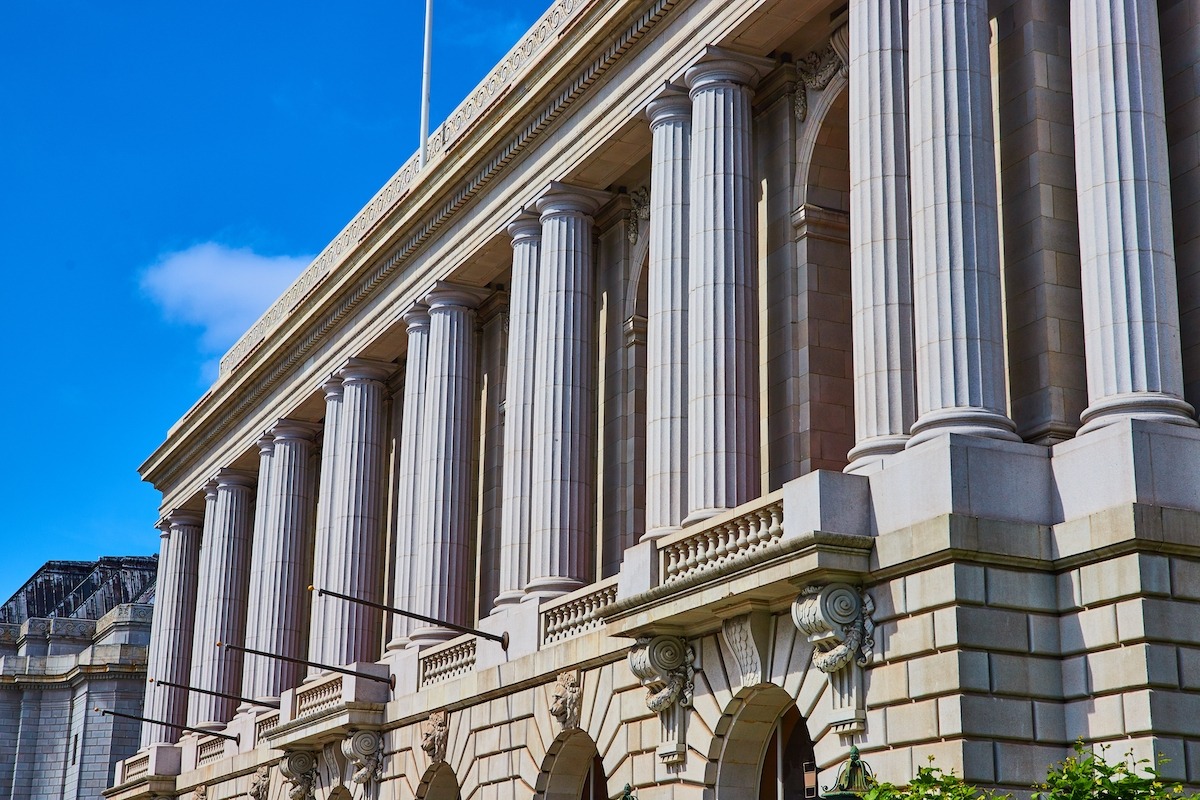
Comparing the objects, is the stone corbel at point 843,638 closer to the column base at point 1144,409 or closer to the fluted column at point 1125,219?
the fluted column at point 1125,219

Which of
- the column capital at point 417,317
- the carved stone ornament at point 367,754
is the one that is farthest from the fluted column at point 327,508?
the column capital at point 417,317

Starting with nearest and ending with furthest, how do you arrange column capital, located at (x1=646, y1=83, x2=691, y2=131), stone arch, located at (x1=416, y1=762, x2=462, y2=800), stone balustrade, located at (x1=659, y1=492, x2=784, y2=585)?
stone balustrade, located at (x1=659, y1=492, x2=784, y2=585), column capital, located at (x1=646, y1=83, x2=691, y2=131), stone arch, located at (x1=416, y1=762, x2=462, y2=800)

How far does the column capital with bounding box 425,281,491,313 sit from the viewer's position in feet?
157

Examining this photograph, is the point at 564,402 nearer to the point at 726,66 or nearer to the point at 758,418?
the point at 758,418

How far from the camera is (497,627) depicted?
1599 inches

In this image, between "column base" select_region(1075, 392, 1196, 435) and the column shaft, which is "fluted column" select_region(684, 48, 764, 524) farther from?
"column base" select_region(1075, 392, 1196, 435)

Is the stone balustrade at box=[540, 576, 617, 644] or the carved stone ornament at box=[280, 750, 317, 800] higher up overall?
the stone balustrade at box=[540, 576, 617, 644]

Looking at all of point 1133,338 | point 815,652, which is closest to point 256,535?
point 815,652

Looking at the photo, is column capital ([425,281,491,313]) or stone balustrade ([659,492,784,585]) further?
column capital ([425,281,491,313])

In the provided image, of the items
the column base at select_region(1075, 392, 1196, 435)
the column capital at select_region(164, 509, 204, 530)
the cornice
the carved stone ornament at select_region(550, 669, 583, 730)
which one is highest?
the cornice

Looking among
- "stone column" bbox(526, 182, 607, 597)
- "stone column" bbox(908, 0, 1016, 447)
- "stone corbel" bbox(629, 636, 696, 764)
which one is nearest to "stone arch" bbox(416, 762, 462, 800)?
"stone column" bbox(526, 182, 607, 597)

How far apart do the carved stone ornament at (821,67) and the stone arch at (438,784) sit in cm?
1779

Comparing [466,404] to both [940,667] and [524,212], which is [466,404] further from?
[940,667]

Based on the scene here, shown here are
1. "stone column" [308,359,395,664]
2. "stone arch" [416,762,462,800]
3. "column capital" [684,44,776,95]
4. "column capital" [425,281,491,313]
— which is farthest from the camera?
"stone column" [308,359,395,664]
